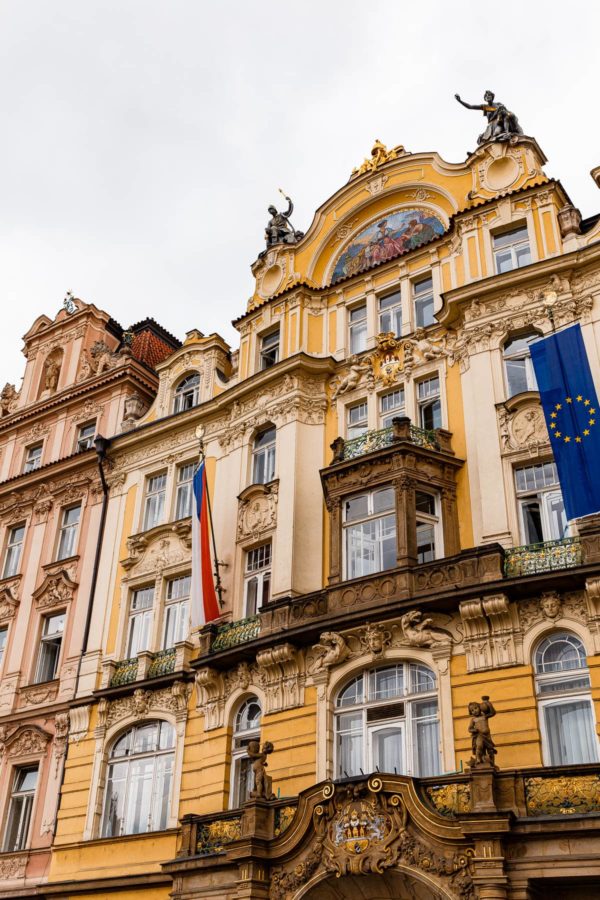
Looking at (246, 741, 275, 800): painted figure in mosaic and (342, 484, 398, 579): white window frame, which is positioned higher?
(342, 484, 398, 579): white window frame

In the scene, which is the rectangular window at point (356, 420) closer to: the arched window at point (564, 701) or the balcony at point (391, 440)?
the balcony at point (391, 440)

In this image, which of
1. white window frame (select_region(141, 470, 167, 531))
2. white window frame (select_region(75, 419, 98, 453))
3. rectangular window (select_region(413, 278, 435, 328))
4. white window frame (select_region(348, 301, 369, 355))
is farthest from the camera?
white window frame (select_region(75, 419, 98, 453))

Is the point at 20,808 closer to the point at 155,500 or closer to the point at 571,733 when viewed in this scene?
the point at 155,500

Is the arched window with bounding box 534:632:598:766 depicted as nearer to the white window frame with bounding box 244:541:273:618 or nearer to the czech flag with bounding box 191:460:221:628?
the white window frame with bounding box 244:541:273:618

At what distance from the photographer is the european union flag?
2123 cm

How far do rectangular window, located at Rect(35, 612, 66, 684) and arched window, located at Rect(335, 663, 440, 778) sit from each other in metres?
12.6

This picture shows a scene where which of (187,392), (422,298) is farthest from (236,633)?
(422,298)

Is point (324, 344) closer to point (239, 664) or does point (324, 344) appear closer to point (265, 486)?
point (265, 486)

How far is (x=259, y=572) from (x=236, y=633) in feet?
6.71

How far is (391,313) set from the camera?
30.1 metres

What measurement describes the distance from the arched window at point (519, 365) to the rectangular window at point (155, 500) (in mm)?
12513

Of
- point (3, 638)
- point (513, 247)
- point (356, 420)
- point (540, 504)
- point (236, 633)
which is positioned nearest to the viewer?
point (540, 504)

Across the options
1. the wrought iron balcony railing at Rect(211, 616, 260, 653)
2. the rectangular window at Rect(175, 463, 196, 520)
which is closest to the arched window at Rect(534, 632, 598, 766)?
the wrought iron balcony railing at Rect(211, 616, 260, 653)

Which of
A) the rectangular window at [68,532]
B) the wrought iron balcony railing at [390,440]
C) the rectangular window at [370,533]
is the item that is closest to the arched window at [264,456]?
the wrought iron balcony railing at [390,440]
